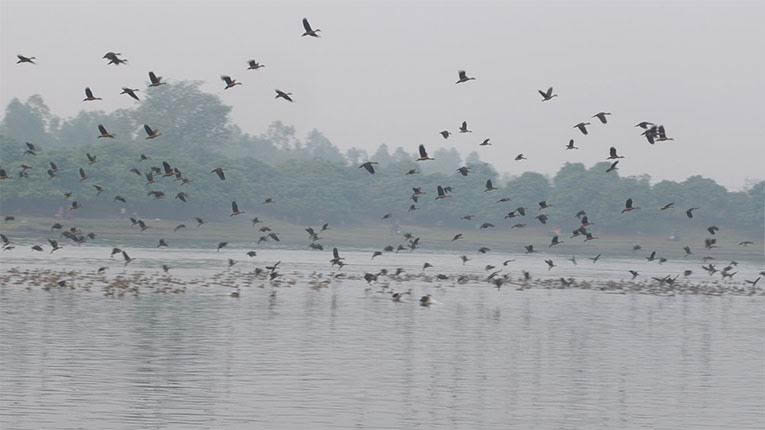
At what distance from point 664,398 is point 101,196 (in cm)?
12929

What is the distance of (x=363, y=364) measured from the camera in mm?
41375

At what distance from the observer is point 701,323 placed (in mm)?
60625

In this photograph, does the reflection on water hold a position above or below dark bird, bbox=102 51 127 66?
below

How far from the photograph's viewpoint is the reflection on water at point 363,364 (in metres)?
32.2

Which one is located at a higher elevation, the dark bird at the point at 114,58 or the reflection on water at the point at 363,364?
the dark bird at the point at 114,58

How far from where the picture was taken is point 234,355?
4262cm

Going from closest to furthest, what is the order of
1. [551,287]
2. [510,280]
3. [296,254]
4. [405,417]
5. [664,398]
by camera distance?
[405,417], [664,398], [551,287], [510,280], [296,254]

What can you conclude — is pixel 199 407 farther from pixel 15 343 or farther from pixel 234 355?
pixel 15 343

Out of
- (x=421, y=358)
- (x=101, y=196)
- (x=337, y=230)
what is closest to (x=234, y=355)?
(x=421, y=358)

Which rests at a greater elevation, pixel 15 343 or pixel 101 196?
pixel 101 196

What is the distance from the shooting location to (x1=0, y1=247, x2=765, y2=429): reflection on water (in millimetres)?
32250

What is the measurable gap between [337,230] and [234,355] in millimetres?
148528

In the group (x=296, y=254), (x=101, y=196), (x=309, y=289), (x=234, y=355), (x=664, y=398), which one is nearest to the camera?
(x=664, y=398)

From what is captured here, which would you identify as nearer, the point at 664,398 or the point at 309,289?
the point at 664,398
